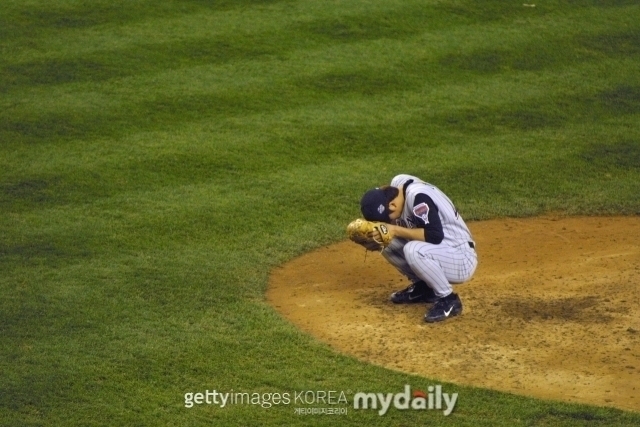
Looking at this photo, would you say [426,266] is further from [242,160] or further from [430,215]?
[242,160]

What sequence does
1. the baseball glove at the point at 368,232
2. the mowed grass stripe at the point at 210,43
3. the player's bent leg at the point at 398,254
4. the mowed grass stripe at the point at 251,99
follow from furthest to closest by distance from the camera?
the mowed grass stripe at the point at 210,43, the mowed grass stripe at the point at 251,99, the player's bent leg at the point at 398,254, the baseball glove at the point at 368,232

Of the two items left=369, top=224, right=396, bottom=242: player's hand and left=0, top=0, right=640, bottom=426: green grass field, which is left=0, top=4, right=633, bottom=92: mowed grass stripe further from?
left=369, top=224, right=396, bottom=242: player's hand

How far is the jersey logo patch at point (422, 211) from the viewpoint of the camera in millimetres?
6820

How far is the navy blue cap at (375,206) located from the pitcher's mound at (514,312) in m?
0.78

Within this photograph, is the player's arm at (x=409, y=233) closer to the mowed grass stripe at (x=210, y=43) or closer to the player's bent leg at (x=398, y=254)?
the player's bent leg at (x=398, y=254)

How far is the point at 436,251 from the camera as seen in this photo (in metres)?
6.91

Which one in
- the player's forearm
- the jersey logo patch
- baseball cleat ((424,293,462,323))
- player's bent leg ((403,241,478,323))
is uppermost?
the jersey logo patch


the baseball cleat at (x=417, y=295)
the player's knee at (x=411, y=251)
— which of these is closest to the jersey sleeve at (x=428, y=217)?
the player's knee at (x=411, y=251)

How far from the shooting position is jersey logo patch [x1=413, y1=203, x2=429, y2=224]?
682 cm

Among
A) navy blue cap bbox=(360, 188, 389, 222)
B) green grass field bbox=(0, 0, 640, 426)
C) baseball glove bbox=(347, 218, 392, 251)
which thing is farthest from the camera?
navy blue cap bbox=(360, 188, 389, 222)

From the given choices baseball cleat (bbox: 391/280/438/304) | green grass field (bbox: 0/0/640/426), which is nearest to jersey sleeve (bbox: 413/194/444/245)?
baseball cleat (bbox: 391/280/438/304)

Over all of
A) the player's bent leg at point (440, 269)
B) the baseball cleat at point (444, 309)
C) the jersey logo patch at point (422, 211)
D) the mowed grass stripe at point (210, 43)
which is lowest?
the baseball cleat at point (444, 309)

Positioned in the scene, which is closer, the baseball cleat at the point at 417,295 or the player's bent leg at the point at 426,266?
the player's bent leg at the point at 426,266

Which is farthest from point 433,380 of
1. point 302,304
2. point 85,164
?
point 85,164
